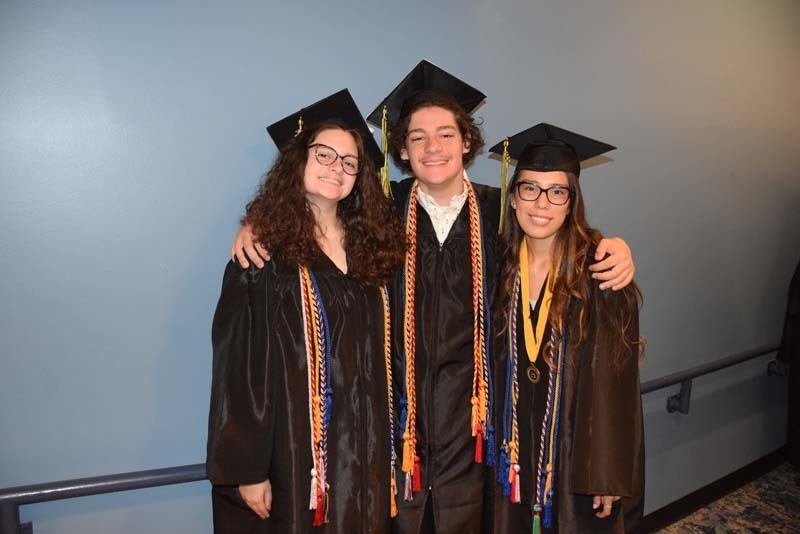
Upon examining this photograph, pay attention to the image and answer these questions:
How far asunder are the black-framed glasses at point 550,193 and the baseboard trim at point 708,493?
2.36 meters

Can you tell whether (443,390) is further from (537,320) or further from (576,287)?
(576,287)

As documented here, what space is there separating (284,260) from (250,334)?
26 centimetres

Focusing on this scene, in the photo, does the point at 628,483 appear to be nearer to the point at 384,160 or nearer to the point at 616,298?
the point at 616,298

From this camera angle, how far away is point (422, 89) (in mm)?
2016

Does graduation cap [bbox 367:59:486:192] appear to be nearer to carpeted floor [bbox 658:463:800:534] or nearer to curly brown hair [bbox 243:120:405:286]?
curly brown hair [bbox 243:120:405:286]

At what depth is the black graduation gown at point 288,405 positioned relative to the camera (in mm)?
1577

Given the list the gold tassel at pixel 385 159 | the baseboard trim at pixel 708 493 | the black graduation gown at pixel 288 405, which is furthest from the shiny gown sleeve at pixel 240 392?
the baseboard trim at pixel 708 493

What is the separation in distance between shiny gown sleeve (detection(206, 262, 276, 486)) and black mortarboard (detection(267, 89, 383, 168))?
51 centimetres

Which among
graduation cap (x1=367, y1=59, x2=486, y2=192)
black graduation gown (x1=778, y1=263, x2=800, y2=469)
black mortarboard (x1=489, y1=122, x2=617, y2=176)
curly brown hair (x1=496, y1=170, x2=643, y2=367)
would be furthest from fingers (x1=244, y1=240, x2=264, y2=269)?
black graduation gown (x1=778, y1=263, x2=800, y2=469)

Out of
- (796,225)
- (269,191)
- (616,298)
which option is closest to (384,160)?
(269,191)

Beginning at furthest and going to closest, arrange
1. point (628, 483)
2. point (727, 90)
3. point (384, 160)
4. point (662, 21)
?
1. point (727, 90)
2. point (662, 21)
3. point (384, 160)
4. point (628, 483)

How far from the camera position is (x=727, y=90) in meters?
3.26

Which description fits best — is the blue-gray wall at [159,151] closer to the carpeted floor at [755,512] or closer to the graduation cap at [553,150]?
the graduation cap at [553,150]

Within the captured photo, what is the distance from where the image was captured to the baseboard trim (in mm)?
3295
